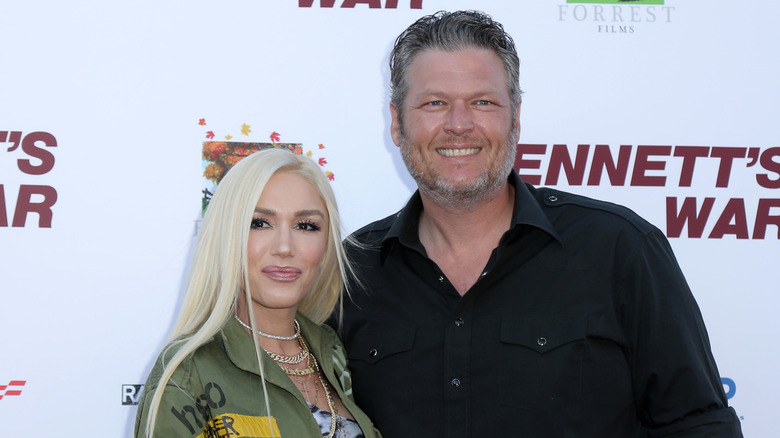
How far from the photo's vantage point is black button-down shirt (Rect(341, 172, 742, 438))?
187cm

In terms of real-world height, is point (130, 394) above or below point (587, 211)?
below

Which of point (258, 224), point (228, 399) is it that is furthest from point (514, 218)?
point (228, 399)

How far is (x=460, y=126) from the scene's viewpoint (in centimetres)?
200

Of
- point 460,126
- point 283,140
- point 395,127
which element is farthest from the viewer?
point 283,140

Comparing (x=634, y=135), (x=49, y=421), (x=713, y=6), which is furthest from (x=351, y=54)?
(x=49, y=421)

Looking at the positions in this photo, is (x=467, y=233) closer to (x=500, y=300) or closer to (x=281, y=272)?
(x=500, y=300)

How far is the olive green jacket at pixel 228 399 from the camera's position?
1655 mm

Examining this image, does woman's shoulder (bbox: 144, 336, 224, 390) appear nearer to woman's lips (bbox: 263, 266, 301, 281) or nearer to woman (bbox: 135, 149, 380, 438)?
woman (bbox: 135, 149, 380, 438)

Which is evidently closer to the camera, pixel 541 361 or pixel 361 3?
pixel 541 361

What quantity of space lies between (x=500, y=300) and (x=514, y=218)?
229 mm

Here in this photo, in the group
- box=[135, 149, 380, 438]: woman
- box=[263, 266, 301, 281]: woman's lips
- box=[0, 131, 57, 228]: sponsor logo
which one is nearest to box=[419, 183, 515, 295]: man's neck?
box=[135, 149, 380, 438]: woman

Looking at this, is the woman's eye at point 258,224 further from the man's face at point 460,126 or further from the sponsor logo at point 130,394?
the sponsor logo at point 130,394

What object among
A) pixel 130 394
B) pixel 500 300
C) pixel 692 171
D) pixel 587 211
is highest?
pixel 692 171

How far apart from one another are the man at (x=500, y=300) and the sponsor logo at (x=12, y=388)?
1.27 metres
